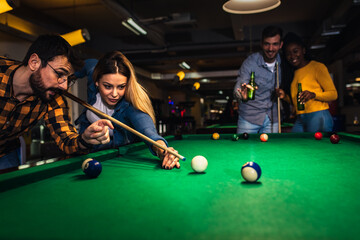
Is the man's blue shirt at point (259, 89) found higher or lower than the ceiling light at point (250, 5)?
lower

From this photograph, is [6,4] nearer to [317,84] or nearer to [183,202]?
[183,202]

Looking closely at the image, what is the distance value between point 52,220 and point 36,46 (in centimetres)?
141

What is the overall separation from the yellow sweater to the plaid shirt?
253cm

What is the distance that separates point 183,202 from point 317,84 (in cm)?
285

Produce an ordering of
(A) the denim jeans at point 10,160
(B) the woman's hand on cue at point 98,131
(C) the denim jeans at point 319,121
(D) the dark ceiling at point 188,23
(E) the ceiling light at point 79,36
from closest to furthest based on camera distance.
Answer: (B) the woman's hand on cue at point 98,131
(A) the denim jeans at point 10,160
(C) the denim jeans at point 319,121
(E) the ceiling light at point 79,36
(D) the dark ceiling at point 188,23

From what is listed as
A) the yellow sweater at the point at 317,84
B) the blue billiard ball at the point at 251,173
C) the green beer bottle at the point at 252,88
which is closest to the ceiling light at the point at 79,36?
the green beer bottle at the point at 252,88

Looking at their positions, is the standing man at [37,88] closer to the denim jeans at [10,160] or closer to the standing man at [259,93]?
the denim jeans at [10,160]

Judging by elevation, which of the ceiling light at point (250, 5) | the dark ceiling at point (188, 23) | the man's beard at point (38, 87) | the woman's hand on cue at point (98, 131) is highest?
the dark ceiling at point (188, 23)

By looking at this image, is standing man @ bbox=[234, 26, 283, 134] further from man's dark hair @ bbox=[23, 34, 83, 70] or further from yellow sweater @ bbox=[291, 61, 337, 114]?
man's dark hair @ bbox=[23, 34, 83, 70]

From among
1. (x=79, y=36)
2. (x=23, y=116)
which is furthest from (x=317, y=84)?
(x=79, y=36)

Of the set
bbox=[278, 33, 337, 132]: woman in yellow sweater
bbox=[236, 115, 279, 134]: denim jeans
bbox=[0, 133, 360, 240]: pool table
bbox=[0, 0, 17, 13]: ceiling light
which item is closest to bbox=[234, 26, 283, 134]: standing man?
bbox=[236, 115, 279, 134]: denim jeans

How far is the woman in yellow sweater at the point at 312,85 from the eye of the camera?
3.10m

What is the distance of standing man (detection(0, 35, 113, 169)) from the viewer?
1813 mm

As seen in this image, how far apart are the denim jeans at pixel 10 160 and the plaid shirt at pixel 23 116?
6 centimetres
